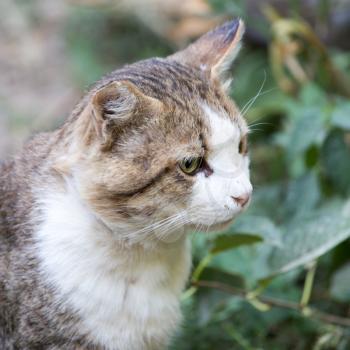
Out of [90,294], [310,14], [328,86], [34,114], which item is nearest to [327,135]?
[328,86]

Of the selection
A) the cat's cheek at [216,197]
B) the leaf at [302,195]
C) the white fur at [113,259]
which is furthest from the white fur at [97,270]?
the leaf at [302,195]

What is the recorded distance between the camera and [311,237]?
2.63 meters

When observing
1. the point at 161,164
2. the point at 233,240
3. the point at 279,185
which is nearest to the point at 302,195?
the point at 279,185

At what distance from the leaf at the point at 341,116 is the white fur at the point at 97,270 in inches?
39.7

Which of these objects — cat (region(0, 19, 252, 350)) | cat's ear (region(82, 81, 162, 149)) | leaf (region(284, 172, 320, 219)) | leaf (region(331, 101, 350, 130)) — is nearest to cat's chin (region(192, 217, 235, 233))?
cat (region(0, 19, 252, 350))

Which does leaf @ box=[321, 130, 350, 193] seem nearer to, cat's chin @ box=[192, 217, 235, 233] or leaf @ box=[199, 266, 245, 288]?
leaf @ box=[199, 266, 245, 288]

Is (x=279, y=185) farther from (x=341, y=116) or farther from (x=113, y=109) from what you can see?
(x=113, y=109)

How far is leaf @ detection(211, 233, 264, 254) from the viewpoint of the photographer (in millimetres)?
2438

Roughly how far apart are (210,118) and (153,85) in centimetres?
20

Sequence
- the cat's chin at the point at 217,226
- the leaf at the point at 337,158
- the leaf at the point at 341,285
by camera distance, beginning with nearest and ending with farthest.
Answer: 1. the cat's chin at the point at 217,226
2. the leaf at the point at 341,285
3. the leaf at the point at 337,158

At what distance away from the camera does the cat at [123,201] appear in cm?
207

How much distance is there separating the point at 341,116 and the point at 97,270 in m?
1.30

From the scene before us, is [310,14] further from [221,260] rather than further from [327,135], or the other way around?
[221,260]

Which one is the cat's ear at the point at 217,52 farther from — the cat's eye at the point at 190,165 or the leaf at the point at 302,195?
the leaf at the point at 302,195
